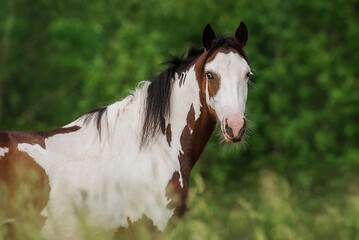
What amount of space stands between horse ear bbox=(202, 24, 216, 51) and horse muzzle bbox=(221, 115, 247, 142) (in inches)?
31.3

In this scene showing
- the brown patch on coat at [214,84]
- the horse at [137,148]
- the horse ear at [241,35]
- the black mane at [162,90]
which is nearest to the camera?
the horse at [137,148]

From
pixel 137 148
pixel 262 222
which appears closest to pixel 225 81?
pixel 137 148

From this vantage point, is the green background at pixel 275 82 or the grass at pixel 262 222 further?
the green background at pixel 275 82

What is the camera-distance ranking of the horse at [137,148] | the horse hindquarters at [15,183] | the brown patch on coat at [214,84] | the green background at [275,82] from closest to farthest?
the horse hindquarters at [15,183] < the horse at [137,148] < the brown patch on coat at [214,84] < the green background at [275,82]

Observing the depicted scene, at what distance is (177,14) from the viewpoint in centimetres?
1441

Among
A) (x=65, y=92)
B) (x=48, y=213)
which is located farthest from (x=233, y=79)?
(x=65, y=92)

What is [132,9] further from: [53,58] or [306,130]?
[306,130]

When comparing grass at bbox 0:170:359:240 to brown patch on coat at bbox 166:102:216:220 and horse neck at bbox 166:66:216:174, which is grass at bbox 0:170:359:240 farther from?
horse neck at bbox 166:66:216:174

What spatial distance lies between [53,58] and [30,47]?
83 cm

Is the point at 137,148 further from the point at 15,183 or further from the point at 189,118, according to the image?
the point at 15,183

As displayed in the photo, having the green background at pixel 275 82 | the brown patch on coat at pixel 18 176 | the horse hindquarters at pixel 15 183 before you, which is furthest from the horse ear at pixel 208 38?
the green background at pixel 275 82

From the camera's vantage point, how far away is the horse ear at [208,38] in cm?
450

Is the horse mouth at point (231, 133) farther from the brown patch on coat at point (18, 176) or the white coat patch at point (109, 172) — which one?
the brown patch on coat at point (18, 176)

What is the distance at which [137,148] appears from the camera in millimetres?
4395
